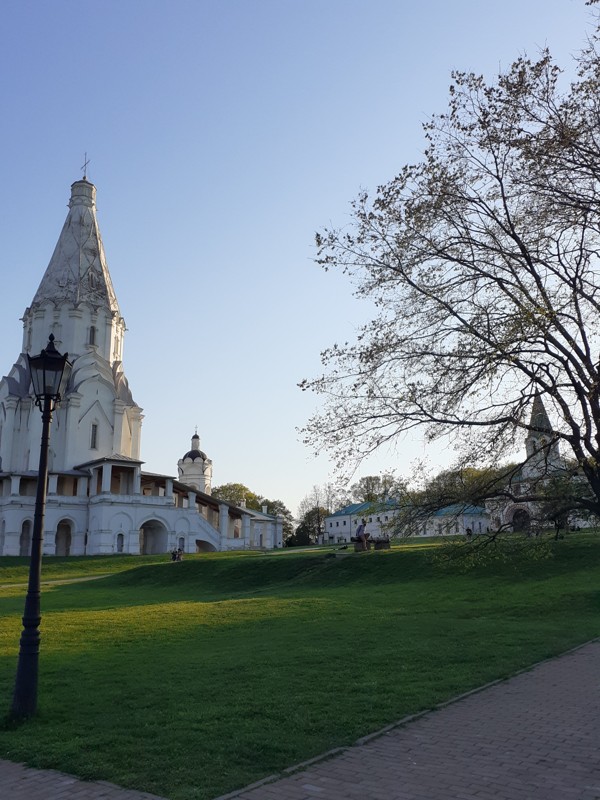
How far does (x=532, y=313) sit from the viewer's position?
10250mm

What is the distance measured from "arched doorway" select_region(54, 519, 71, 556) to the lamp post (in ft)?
166

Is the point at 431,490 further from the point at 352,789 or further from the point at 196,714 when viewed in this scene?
the point at 352,789

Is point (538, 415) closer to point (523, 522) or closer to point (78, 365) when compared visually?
point (523, 522)

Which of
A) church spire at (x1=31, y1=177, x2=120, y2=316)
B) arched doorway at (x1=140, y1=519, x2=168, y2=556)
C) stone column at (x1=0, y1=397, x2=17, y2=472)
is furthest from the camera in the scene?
church spire at (x1=31, y1=177, x2=120, y2=316)

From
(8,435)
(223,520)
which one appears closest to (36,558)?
(223,520)

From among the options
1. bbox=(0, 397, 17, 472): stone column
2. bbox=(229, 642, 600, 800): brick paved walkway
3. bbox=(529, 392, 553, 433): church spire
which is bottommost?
bbox=(229, 642, 600, 800): brick paved walkway

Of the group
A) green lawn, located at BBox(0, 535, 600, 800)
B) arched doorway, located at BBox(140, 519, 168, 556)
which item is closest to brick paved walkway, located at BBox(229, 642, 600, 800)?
green lawn, located at BBox(0, 535, 600, 800)

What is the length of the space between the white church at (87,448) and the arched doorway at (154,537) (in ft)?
0.38

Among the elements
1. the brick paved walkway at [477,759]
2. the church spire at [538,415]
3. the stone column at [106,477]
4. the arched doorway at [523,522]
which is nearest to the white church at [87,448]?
the stone column at [106,477]

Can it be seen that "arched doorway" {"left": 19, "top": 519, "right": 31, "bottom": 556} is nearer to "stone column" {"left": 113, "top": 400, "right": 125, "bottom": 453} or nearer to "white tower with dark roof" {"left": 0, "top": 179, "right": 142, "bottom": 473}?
"white tower with dark roof" {"left": 0, "top": 179, "right": 142, "bottom": 473}

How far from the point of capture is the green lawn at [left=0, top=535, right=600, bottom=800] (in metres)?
6.44

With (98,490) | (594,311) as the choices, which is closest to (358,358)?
(594,311)

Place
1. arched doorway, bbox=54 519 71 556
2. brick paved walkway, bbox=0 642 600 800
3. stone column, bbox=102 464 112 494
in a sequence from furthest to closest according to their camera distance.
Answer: arched doorway, bbox=54 519 71 556 → stone column, bbox=102 464 112 494 → brick paved walkway, bbox=0 642 600 800

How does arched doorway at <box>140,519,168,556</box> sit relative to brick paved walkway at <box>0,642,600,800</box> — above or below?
above
